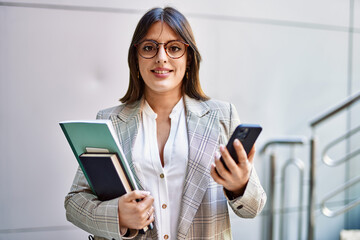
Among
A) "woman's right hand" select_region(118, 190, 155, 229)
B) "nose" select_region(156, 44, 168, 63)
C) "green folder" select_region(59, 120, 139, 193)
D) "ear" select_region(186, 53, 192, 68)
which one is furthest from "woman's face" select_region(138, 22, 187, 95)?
"woman's right hand" select_region(118, 190, 155, 229)

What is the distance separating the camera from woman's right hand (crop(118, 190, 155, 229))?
122cm

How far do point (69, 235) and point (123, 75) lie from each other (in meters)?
1.50

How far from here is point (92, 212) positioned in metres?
1.32

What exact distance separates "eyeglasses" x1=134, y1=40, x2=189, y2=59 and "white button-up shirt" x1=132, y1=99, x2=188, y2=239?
378mm

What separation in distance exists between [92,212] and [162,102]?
2.00 ft

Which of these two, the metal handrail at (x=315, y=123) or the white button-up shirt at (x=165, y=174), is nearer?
the white button-up shirt at (x=165, y=174)

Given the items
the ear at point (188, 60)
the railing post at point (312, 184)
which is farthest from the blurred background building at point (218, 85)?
the ear at point (188, 60)

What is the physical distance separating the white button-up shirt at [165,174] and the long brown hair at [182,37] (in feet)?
0.92

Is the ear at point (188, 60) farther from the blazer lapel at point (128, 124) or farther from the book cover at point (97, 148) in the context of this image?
the book cover at point (97, 148)

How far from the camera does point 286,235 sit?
11.4 feet

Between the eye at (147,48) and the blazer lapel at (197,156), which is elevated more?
the eye at (147,48)

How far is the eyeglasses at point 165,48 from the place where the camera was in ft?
4.81

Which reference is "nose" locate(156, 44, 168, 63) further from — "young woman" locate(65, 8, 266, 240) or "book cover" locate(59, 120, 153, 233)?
"book cover" locate(59, 120, 153, 233)

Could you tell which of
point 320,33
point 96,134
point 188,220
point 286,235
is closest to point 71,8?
point 96,134
